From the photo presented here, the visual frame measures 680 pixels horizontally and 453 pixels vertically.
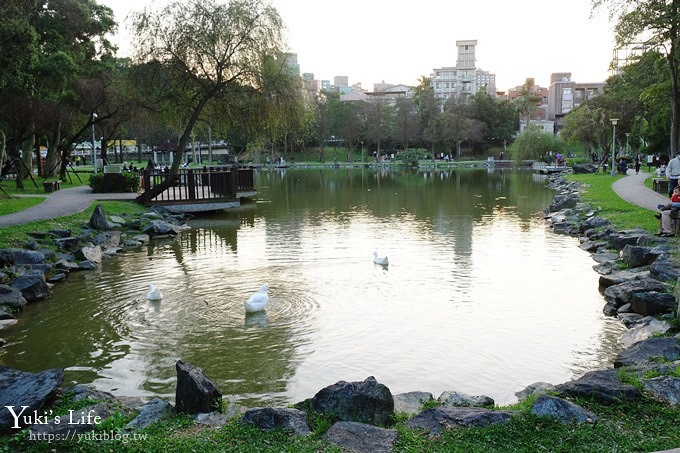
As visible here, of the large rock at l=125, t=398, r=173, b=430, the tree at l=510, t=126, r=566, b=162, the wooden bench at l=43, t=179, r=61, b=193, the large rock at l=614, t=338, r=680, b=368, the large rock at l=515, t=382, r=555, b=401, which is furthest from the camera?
the tree at l=510, t=126, r=566, b=162

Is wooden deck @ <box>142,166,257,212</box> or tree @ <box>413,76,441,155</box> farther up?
tree @ <box>413,76,441,155</box>

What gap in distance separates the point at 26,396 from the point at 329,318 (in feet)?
17.5

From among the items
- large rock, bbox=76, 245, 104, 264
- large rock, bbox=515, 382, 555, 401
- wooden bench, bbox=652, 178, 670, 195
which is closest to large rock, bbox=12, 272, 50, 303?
large rock, bbox=76, 245, 104, 264

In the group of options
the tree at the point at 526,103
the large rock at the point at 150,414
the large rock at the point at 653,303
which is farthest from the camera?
the tree at the point at 526,103

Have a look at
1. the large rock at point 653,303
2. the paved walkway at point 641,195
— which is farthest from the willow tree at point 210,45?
the large rock at point 653,303

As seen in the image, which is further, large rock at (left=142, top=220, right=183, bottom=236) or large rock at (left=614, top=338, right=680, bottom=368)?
large rock at (left=142, top=220, right=183, bottom=236)

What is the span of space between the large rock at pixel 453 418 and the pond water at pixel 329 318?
1.73 metres

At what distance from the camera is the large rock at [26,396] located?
5355 millimetres

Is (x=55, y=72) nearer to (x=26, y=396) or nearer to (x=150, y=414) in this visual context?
(x=26, y=396)

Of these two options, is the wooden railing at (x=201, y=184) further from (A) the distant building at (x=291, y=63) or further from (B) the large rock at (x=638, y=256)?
(B) the large rock at (x=638, y=256)

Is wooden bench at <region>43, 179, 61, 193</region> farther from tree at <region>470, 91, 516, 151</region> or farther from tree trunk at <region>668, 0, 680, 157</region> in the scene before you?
tree at <region>470, 91, 516, 151</region>

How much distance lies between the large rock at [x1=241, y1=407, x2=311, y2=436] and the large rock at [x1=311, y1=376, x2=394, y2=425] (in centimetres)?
31

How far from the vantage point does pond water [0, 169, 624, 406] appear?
7.90 meters

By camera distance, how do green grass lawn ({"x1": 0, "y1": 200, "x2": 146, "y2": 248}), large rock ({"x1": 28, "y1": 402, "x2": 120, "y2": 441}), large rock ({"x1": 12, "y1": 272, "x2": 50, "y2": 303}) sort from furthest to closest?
1. green grass lawn ({"x1": 0, "y1": 200, "x2": 146, "y2": 248})
2. large rock ({"x1": 12, "y1": 272, "x2": 50, "y2": 303})
3. large rock ({"x1": 28, "y1": 402, "x2": 120, "y2": 441})
